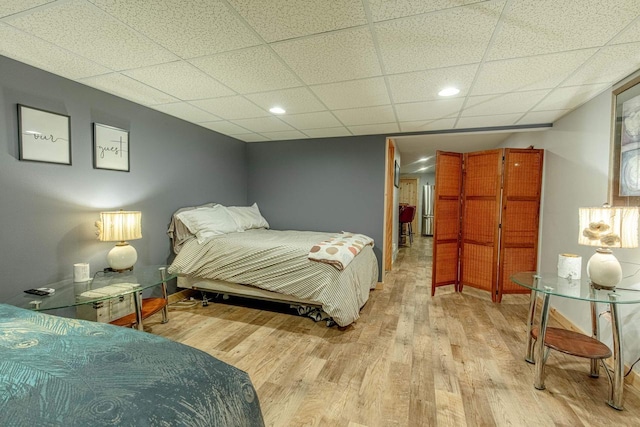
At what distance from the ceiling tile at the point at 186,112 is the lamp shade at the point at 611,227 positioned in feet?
11.4

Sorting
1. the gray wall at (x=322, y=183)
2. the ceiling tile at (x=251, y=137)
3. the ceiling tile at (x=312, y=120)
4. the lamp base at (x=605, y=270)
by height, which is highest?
the ceiling tile at (x=251, y=137)

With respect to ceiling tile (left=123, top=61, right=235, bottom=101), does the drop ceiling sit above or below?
below

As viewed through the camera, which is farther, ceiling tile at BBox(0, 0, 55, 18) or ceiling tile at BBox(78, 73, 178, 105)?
ceiling tile at BBox(78, 73, 178, 105)

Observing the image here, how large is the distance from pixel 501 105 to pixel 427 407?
268 cm

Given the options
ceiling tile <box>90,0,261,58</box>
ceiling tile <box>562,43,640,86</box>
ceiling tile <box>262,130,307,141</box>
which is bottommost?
ceiling tile <box>562,43,640,86</box>

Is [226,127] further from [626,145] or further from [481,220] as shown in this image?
[626,145]

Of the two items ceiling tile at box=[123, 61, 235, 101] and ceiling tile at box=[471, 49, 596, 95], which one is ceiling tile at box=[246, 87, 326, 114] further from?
ceiling tile at box=[471, 49, 596, 95]

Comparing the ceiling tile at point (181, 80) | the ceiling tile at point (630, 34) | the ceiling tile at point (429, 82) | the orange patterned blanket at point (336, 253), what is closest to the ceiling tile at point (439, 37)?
the ceiling tile at point (429, 82)

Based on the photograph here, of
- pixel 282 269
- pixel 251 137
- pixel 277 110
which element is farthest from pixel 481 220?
pixel 251 137

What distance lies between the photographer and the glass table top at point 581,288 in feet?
5.36

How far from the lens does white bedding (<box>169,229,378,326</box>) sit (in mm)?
2576

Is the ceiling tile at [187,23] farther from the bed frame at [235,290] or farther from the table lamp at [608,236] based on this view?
the table lamp at [608,236]

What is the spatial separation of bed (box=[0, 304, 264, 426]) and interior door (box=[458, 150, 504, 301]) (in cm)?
350

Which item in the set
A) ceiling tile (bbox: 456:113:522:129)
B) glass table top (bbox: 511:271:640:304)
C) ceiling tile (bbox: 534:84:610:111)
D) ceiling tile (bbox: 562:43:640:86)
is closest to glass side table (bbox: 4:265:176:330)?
glass table top (bbox: 511:271:640:304)
